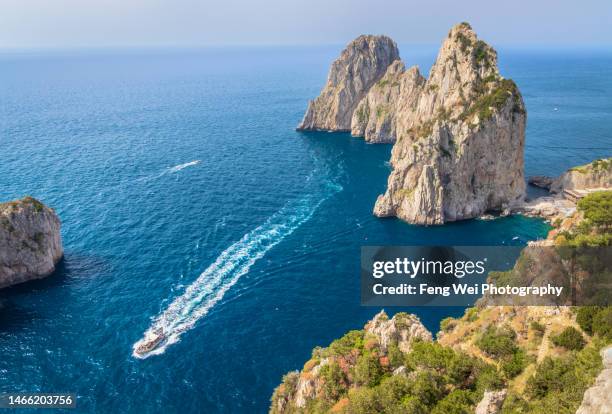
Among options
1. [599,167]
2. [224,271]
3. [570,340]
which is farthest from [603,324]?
[599,167]

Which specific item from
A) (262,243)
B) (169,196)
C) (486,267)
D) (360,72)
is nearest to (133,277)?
(262,243)

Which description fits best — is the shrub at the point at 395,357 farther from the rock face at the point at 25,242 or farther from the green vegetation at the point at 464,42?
the green vegetation at the point at 464,42

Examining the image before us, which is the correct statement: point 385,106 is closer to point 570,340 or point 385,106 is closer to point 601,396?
point 570,340

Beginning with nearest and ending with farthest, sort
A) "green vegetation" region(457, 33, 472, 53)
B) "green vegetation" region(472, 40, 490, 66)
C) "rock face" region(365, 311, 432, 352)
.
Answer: "rock face" region(365, 311, 432, 352)
"green vegetation" region(472, 40, 490, 66)
"green vegetation" region(457, 33, 472, 53)

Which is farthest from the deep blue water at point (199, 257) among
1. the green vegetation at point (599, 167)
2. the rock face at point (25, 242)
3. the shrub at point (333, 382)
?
the green vegetation at point (599, 167)

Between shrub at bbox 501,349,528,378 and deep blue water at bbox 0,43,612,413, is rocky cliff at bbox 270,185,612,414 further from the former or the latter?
deep blue water at bbox 0,43,612,413

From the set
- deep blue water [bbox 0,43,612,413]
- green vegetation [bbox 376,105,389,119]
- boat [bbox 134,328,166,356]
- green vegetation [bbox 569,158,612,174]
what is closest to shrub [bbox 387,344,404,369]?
deep blue water [bbox 0,43,612,413]
